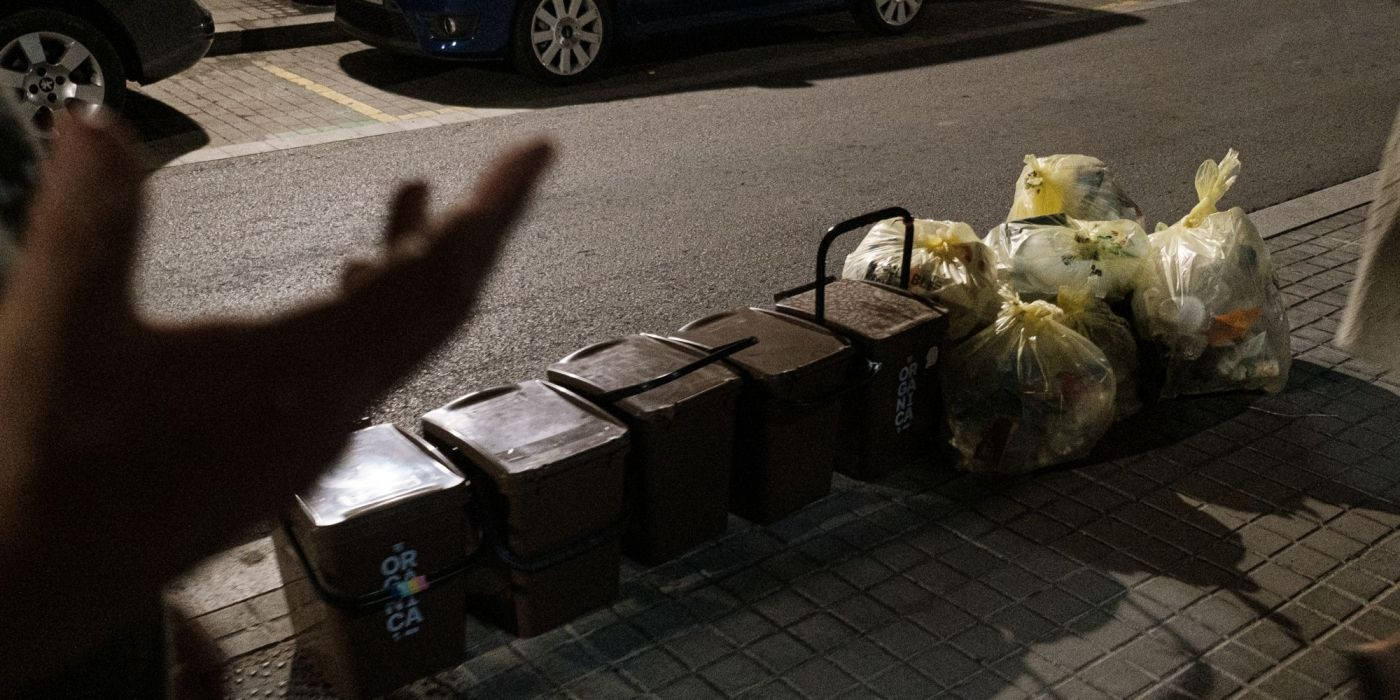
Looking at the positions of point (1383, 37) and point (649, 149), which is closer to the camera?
point (649, 149)

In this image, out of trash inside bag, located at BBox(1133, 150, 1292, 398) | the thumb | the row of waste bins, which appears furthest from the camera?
trash inside bag, located at BBox(1133, 150, 1292, 398)

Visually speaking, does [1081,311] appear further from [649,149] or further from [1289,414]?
[649,149]

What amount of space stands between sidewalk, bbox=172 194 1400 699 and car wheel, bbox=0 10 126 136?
18.0 ft

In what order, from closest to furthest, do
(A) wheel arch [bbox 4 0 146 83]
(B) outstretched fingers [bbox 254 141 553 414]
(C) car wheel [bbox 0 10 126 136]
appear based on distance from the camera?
(B) outstretched fingers [bbox 254 141 553 414], (C) car wheel [bbox 0 10 126 136], (A) wheel arch [bbox 4 0 146 83]

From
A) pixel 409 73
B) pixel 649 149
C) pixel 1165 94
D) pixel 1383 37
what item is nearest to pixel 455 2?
pixel 409 73

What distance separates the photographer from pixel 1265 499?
14.6 ft

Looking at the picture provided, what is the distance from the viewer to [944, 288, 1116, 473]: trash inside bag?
4379 millimetres

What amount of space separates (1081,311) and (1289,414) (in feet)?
3.38

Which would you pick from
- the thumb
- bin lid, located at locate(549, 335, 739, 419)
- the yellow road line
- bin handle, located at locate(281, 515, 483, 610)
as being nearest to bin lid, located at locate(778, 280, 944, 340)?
bin lid, located at locate(549, 335, 739, 419)

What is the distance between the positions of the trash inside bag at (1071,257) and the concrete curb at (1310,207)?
8.19 feet

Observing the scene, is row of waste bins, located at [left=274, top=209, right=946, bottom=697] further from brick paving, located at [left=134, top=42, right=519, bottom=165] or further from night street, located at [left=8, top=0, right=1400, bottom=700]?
brick paving, located at [left=134, top=42, right=519, bottom=165]

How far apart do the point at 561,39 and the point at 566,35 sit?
0.20 feet

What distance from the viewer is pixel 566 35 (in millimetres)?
10148

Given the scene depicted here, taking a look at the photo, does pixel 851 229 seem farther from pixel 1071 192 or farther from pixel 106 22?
pixel 106 22
